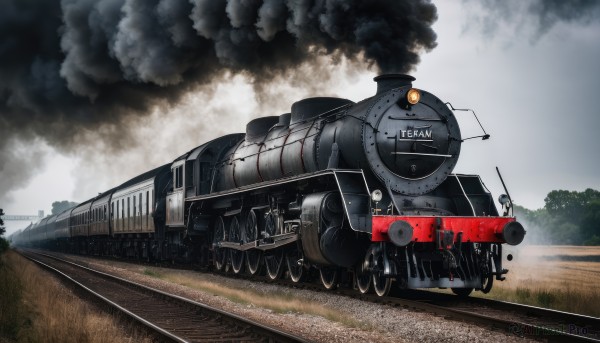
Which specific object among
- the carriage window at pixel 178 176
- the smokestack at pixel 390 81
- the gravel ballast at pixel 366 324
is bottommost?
the gravel ballast at pixel 366 324

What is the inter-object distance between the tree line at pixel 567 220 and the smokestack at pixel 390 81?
26.4 m

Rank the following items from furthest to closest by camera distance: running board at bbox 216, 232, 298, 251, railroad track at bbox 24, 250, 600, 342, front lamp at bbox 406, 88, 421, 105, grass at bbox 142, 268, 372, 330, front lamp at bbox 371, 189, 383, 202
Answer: running board at bbox 216, 232, 298, 251
front lamp at bbox 406, 88, 421, 105
front lamp at bbox 371, 189, 383, 202
grass at bbox 142, 268, 372, 330
railroad track at bbox 24, 250, 600, 342

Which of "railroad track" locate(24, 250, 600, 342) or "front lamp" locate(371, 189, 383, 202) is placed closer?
"railroad track" locate(24, 250, 600, 342)

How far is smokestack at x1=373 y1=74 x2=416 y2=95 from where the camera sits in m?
11.0

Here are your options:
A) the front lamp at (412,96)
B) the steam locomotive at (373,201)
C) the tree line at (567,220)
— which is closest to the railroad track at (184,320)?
the steam locomotive at (373,201)

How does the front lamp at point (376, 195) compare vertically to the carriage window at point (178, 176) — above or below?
below

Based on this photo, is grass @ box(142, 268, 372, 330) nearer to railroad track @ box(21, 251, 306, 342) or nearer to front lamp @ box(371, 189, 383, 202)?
railroad track @ box(21, 251, 306, 342)

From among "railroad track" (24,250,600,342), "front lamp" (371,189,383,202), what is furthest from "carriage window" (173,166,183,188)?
"front lamp" (371,189,383,202)

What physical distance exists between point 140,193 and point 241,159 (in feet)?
28.9

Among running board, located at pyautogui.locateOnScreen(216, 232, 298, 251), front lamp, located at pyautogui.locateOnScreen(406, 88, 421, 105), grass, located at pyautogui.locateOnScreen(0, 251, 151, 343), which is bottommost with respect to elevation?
grass, located at pyautogui.locateOnScreen(0, 251, 151, 343)

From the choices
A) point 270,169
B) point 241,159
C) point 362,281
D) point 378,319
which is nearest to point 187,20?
point 241,159

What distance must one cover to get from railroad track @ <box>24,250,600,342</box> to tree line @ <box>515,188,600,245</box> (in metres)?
26.7

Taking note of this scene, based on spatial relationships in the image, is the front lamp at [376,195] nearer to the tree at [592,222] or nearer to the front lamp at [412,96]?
the front lamp at [412,96]

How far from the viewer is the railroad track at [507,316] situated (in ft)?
22.8
